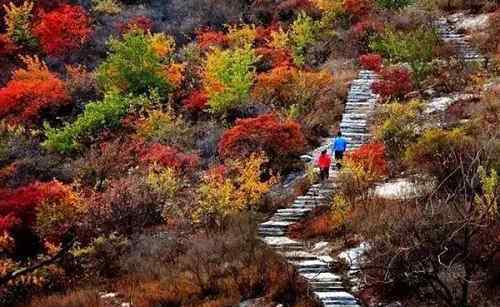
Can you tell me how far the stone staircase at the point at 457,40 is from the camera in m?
24.4

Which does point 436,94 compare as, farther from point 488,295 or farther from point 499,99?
point 488,295

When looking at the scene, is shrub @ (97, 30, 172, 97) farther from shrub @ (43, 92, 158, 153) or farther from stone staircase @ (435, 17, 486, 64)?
stone staircase @ (435, 17, 486, 64)

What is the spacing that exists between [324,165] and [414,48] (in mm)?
9218

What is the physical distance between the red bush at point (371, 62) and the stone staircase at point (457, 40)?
298 centimetres

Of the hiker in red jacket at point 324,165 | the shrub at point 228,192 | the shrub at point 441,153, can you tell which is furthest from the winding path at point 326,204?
the shrub at point 441,153

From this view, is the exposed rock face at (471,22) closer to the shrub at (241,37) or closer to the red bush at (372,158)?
the shrub at (241,37)

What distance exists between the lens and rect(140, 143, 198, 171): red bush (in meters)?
19.9

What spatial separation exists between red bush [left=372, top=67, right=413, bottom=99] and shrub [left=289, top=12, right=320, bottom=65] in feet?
17.6

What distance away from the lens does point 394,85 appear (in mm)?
23156

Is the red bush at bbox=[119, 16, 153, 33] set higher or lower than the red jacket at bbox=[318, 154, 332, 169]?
lower

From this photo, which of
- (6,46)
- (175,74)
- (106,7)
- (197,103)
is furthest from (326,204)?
(106,7)

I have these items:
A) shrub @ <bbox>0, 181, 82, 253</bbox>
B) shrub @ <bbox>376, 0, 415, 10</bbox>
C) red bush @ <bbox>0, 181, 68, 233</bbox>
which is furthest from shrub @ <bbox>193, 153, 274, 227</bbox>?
shrub @ <bbox>376, 0, 415, 10</bbox>

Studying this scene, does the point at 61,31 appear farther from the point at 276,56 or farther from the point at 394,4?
the point at 394,4

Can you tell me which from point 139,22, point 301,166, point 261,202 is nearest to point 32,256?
point 261,202
